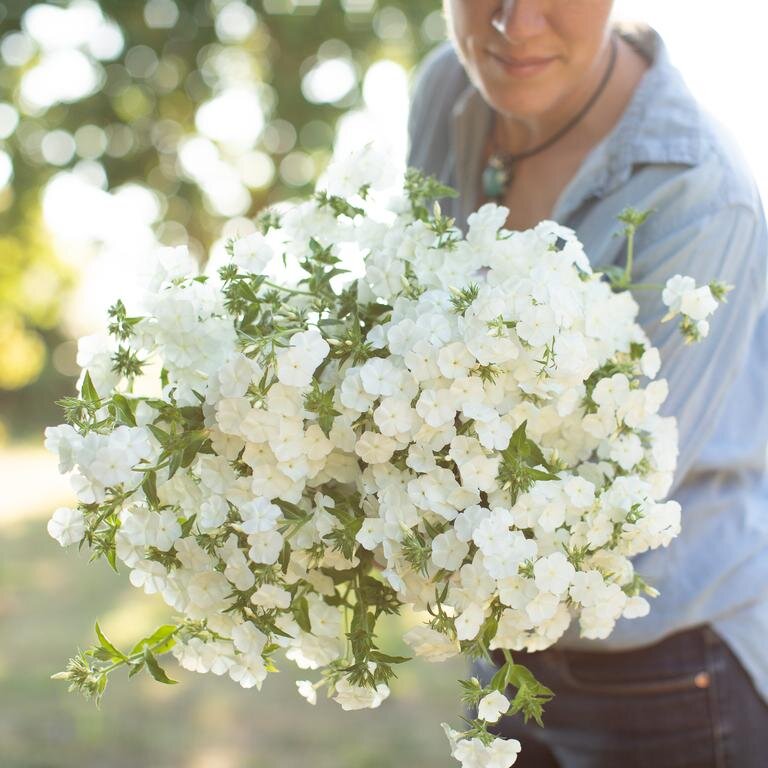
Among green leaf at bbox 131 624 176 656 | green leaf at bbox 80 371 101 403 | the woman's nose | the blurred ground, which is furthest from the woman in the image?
the blurred ground

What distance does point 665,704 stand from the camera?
5.09ft

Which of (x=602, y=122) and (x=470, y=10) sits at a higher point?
(x=470, y=10)

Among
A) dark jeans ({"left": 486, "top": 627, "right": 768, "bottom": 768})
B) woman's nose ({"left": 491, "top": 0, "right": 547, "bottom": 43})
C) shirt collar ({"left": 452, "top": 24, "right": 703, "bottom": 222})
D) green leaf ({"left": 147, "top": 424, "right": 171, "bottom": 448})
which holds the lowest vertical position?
dark jeans ({"left": 486, "top": 627, "right": 768, "bottom": 768})

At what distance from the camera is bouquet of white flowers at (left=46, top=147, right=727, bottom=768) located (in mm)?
1062

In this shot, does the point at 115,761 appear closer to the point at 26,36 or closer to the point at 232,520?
the point at 232,520

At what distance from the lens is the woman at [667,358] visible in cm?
Result: 139

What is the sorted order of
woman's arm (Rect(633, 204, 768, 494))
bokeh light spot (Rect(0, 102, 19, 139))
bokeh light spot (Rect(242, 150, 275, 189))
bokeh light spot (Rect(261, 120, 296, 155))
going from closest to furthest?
woman's arm (Rect(633, 204, 768, 494)) → bokeh light spot (Rect(0, 102, 19, 139)) → bokeh light spot (Rect(261, 120, 296, 155)) → bokeh light spot (Rect(242, 150, 275, 189))

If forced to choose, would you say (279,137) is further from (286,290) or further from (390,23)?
(286,290)

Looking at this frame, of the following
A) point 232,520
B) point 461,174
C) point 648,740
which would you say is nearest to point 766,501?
point 648,740

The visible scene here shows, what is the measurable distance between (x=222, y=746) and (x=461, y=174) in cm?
268

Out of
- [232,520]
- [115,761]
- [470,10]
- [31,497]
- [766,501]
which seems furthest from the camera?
[31,497]

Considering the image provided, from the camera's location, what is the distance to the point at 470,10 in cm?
150

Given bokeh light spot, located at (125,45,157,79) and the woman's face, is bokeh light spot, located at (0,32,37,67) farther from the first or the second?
the woman's face

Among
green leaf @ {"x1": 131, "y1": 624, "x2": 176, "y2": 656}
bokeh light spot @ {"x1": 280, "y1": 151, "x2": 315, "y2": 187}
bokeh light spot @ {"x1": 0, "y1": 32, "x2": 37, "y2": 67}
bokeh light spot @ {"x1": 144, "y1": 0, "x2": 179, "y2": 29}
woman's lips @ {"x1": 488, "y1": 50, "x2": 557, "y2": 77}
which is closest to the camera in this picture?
green leaf @ {"x1": 131, "y1": 624, "x2": 176, "y2": 656}
